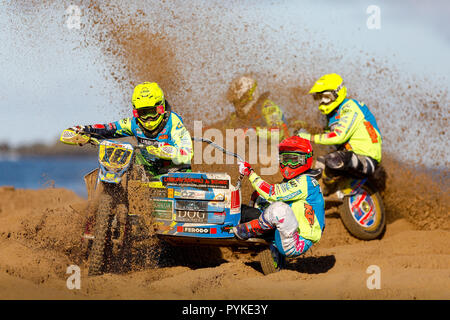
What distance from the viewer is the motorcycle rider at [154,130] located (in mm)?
6289

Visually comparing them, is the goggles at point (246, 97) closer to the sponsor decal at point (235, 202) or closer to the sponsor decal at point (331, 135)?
the sponsor decal at point (331, 135)

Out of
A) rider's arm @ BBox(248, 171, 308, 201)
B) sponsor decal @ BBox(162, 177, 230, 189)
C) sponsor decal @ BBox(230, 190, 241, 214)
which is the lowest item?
sponsor decal @ BBox(230, 190, 241, 214)

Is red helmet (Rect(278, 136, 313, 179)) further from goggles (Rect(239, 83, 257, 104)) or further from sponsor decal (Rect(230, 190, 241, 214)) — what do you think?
goggles (Rect(239, 83, 257, 104))

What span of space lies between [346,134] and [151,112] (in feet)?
11.2

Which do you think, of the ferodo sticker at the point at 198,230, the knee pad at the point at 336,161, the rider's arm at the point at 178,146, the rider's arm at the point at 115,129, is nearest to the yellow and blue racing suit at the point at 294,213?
the ferodo sticker at the point at 198,230

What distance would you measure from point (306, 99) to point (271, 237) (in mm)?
5149

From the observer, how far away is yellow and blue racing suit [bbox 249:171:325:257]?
18.4 ft

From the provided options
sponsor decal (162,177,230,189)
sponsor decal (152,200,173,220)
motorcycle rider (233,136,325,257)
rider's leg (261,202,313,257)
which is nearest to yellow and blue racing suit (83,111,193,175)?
sponsor decal (162,177,230,189)

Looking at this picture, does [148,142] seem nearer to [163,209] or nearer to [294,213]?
[163,209]

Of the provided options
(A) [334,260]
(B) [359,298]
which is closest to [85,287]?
(B) [359,298]

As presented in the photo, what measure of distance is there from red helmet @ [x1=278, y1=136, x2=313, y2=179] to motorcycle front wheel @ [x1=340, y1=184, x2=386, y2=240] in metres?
3.02

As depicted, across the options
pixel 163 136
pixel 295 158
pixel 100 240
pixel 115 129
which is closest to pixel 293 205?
pixel 295 158

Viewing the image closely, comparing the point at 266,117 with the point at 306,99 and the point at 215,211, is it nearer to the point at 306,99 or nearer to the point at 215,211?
the point at 306,99

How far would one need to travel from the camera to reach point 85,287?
4.99m
